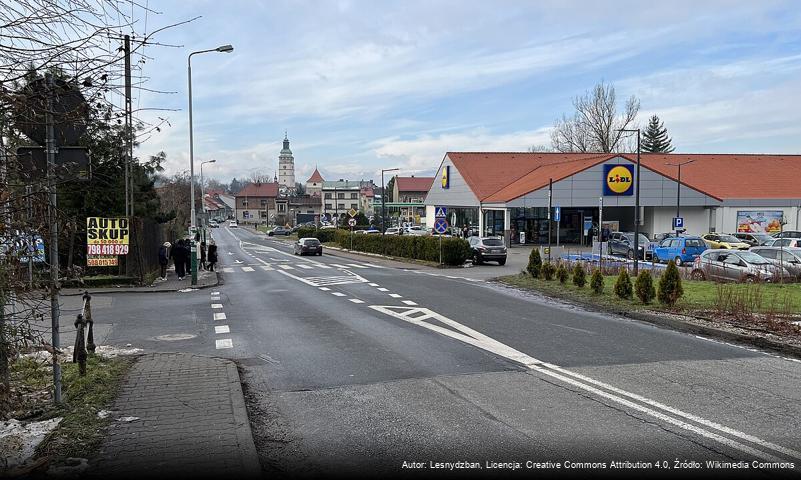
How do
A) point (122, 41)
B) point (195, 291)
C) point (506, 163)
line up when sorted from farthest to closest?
point (506, 163), point (195, 291), point (122, 41)

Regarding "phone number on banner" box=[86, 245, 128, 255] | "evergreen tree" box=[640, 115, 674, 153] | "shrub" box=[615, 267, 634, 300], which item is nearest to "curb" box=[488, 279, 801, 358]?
"shrub" box=[615, 267, 634, 300]

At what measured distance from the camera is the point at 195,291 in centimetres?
2298

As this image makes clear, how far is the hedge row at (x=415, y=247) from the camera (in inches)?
1431

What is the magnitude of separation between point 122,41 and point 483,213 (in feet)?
185

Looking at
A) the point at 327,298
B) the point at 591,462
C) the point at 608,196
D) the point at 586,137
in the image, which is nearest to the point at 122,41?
the point at 591,462

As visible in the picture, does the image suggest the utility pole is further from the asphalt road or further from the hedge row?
the hedge row

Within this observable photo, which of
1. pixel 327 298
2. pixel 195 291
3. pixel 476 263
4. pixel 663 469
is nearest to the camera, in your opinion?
pixel 663 469

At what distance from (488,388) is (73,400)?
4.68m

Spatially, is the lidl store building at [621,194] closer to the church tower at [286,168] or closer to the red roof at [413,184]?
the red roof at [413,184]

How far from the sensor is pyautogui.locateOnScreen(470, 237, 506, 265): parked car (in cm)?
3706

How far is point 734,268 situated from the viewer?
960 inches

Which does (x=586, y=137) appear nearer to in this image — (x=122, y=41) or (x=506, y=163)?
(x=506, y=163)

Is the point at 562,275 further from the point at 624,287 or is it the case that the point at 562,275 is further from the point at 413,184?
the point at 413,184

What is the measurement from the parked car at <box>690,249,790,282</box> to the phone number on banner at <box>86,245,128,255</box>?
22.2m
